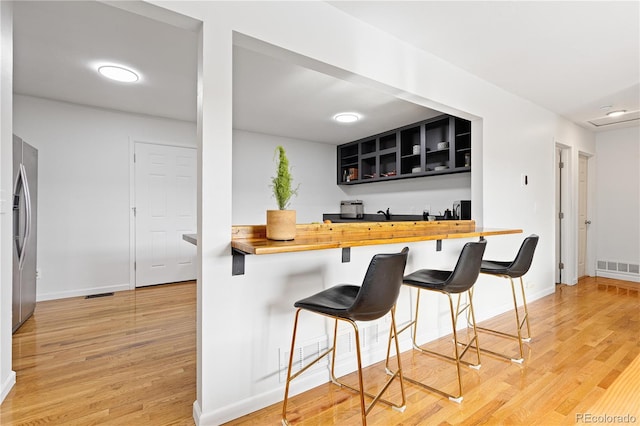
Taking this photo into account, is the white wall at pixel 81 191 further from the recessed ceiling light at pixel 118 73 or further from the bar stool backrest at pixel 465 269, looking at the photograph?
the bar stool backrest at pixel 465 269

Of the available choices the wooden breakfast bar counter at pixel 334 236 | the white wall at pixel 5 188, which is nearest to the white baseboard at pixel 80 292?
the white wall at pixel 5 188

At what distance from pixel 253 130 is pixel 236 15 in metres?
3.46

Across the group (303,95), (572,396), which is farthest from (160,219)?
(572,396)

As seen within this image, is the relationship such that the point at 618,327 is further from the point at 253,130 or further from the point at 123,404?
the point at 253,130

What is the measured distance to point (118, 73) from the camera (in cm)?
306

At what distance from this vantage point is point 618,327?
309 cm

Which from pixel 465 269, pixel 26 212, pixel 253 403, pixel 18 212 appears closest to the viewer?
pixel 253 403

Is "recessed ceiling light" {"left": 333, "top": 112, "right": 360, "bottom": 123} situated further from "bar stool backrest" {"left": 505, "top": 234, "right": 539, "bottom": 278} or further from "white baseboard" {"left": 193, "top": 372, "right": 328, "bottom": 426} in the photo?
"white baseboard" {"left": 193, "top": 372, "right": 328, "bottom": 426}

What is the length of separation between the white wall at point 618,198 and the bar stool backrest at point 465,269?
4746 mm

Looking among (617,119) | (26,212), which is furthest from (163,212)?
(617,119)

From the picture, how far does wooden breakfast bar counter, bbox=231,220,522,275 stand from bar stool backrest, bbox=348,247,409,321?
0.79 ft

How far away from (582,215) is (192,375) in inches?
237

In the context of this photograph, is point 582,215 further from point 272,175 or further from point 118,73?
point 118,73

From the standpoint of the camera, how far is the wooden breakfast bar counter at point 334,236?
165 cm
